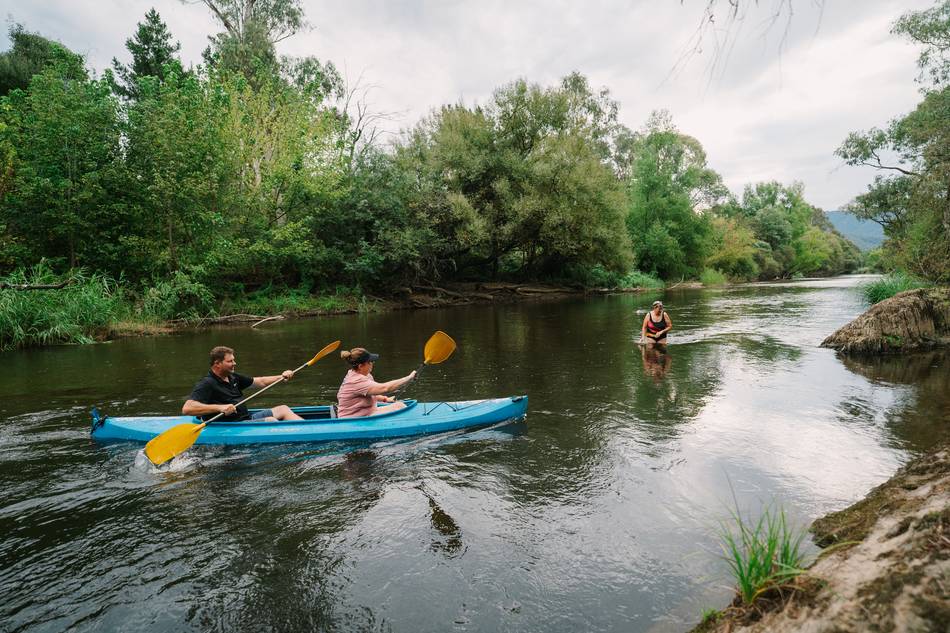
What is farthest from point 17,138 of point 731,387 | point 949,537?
point 949,537

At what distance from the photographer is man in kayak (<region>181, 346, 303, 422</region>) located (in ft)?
17.8

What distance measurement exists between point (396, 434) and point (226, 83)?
864 inches

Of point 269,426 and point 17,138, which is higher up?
point 17,138

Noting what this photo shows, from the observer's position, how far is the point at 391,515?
4004mm

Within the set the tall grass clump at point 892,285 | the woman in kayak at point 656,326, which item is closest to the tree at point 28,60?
the woman in kayak at point 656,326

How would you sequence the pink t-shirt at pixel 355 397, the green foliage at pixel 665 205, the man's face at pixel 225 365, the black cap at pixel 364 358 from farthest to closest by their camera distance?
the green foliage at pixel 665 205, the pink t-shirt at pixel 355 397, the black cap at pixel 364 358, the man's face at pixel 225 365

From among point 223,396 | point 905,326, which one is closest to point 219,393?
point 223,396

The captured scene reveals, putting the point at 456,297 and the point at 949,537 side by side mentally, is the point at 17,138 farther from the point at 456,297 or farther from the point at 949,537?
the point at 949,537

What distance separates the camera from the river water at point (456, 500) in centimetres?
294

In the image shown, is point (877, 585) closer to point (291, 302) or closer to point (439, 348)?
point (439, 348)

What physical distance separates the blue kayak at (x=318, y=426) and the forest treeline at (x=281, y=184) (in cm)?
1053

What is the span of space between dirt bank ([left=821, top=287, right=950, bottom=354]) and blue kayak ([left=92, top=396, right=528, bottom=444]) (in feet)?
24.9

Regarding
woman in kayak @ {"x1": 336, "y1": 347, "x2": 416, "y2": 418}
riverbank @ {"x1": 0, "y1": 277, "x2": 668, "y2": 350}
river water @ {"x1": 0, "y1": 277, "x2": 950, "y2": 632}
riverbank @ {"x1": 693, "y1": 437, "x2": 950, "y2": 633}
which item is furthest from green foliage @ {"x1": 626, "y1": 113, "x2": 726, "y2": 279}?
riverbank @ {"x1": 693, "y1": 437, "x2": 950, "y2": 633}

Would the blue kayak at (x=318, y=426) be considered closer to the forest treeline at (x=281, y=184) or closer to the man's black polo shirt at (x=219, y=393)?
the man's black polo shirt at (x=219, y=393)
